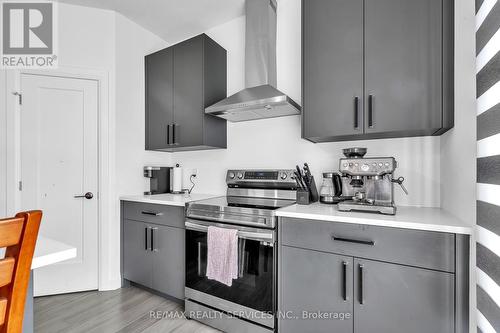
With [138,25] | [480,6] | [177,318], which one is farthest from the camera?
[138,25]

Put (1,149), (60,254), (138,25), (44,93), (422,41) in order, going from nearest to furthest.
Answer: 1. (60,254)
2. (422,41)
3. (1,149)
4. (44,93)
5. (138,25)

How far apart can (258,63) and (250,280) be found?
1839 millimetres

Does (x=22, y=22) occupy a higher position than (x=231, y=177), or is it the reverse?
(x=22, y=22)

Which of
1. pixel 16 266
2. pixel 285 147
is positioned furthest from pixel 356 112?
pixel 16 266

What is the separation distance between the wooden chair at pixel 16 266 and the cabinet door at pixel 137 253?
1.63 meters

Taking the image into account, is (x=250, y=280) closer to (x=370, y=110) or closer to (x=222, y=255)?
(x=222, y=255)

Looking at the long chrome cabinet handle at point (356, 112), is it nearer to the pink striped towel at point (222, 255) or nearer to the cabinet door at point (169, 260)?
the pink striped towel at point (222, 255)

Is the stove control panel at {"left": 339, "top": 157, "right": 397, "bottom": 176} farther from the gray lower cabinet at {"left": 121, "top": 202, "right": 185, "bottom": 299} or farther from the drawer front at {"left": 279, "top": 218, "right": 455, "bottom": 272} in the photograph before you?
the gray lower cabinet at {"left": 121, "top": 202, "right": 185, "bottom": 299}

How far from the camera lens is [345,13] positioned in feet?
5.30

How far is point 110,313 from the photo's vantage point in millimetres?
1999

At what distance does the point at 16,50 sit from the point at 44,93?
42 centimetres

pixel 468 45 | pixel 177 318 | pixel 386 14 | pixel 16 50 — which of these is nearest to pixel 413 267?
pixel 468 45

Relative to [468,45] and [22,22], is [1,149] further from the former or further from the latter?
[468,45]

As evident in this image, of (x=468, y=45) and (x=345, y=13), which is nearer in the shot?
(x=468, y=45)
